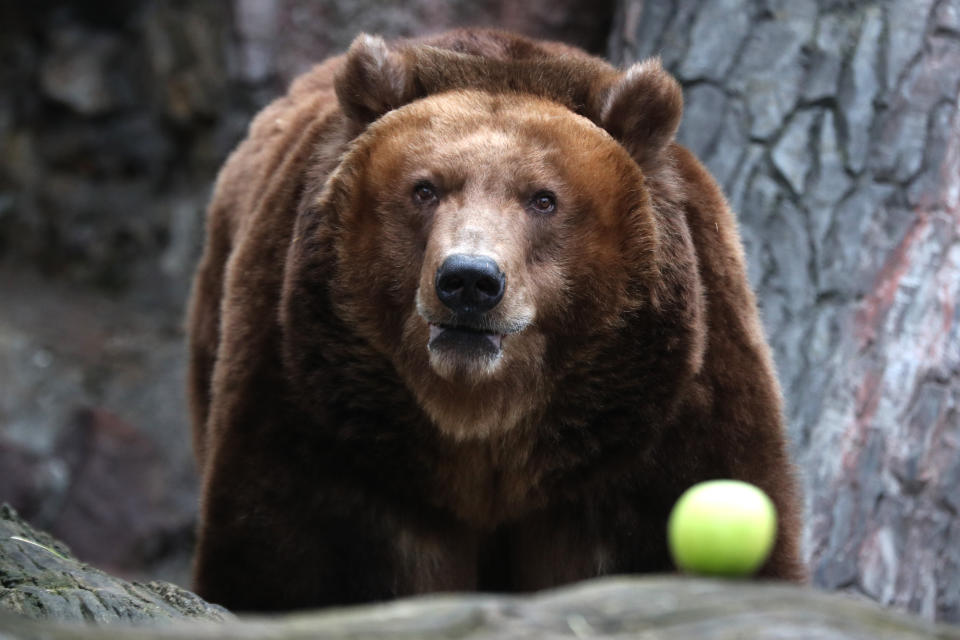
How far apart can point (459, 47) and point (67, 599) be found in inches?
94.6

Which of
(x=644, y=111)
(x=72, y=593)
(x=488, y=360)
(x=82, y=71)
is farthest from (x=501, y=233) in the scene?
(x=82, y=71)

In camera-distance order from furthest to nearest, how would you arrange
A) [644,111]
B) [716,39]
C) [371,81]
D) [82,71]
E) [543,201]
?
[82,71]
[716,39]
[371,81]
[644,111]
[543,201]

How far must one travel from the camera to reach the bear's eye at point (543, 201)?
418 cm

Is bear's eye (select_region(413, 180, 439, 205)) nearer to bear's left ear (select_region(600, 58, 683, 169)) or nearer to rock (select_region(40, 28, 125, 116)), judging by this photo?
bear's left ear (select_region(600, 58, 683, 169))

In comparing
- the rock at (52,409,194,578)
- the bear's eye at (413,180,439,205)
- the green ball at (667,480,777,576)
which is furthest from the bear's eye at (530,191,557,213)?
the rock at (52,409,194,578)

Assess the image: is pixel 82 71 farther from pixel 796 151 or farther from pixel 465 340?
pixel 465 340

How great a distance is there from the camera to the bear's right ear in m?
4.43

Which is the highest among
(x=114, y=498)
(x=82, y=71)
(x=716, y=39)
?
(x=82, y=71)

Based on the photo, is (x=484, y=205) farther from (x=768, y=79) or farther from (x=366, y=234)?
(x=768, y=79)

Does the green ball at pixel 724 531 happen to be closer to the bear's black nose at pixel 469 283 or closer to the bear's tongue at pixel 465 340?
the bear's black nose at pixel 469 283

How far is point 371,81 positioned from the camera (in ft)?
14.6

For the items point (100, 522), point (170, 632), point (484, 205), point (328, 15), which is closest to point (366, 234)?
point (484, 205)

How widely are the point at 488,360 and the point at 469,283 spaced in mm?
301

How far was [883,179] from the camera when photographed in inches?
226
